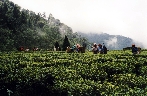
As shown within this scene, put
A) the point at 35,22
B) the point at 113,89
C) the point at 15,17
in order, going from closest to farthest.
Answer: the point at 113,89, the point at 15,17, the point at 35,22

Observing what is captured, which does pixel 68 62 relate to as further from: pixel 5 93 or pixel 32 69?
pixel 5 93

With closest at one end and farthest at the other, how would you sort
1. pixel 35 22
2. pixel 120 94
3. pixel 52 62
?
1. pixel 120 94
2. pixel 52 62
3. pixel 35 22

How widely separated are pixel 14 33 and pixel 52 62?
69520 millimetres

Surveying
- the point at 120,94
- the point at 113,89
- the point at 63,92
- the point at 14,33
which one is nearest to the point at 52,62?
the point at 63,92

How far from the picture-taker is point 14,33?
8362 cm

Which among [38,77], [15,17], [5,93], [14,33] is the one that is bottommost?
[5,93]

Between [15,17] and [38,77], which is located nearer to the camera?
[38,77]

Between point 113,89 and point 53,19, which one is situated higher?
point 53,19

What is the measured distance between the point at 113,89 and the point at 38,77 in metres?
3.96

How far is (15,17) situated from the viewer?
8950cm

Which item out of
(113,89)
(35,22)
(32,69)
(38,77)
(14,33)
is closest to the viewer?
(113,89)

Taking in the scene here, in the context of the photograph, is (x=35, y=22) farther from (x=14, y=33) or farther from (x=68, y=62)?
(x=68, y=62)

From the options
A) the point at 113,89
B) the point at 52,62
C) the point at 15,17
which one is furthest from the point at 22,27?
the point at 113,89

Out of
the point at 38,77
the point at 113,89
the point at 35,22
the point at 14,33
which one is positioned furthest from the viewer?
the point at 35,22
